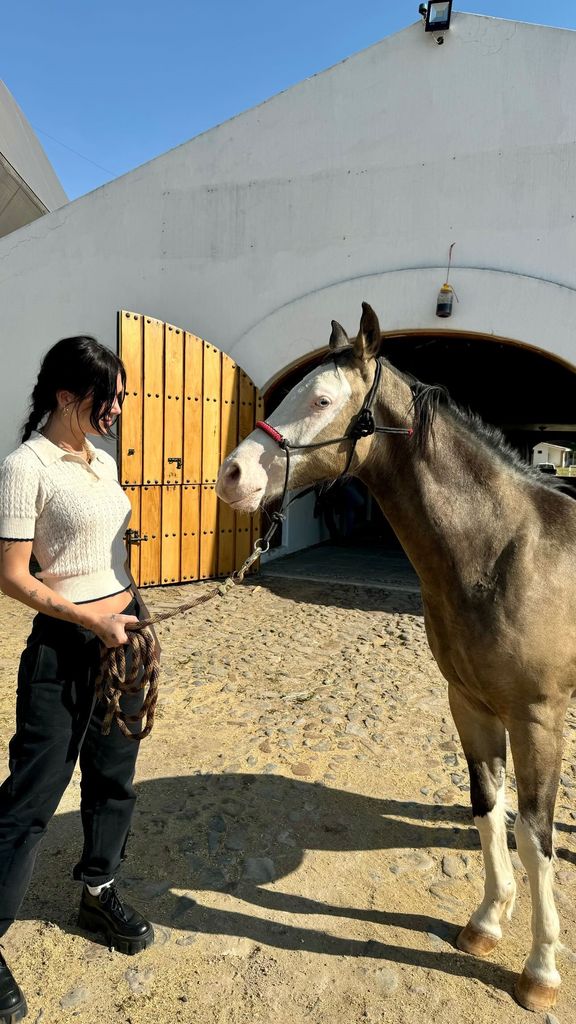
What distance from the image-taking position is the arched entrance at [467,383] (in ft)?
24.1

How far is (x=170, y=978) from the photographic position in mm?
1869

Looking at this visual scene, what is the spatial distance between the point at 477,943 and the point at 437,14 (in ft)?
24.4

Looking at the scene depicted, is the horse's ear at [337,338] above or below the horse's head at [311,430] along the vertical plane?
above

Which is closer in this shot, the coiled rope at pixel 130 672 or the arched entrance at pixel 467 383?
the coiled rope at pixel 130 672

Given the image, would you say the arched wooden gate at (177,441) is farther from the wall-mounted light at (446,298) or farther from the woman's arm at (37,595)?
the woman's arm at (37,595)

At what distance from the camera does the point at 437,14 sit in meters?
5.83

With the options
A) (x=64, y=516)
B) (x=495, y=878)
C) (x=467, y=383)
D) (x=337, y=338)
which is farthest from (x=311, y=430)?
(x=467, y=383)

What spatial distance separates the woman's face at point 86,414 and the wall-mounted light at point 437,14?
6.25m

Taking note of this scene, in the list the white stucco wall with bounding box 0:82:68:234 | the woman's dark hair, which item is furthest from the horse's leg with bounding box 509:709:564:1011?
the white stucco wall with bounding box 0:82:68:234

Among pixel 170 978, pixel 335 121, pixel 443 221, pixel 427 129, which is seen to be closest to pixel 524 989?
pixel 170 978

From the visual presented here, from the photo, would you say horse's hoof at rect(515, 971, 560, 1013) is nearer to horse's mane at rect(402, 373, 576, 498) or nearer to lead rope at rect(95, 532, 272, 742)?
lead rope at rect(95, 532, 272, 742)

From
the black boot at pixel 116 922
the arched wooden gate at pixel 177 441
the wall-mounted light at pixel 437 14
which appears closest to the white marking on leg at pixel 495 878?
the black boot at pixel 116 922

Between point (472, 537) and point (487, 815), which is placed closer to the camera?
point (472, 537)

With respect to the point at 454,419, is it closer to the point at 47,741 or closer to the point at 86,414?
the point at 86,414
